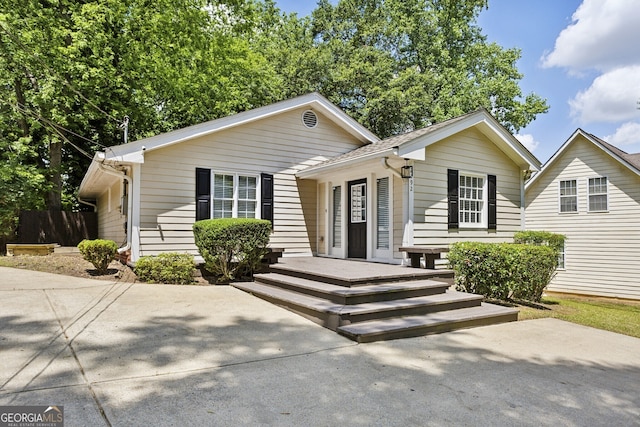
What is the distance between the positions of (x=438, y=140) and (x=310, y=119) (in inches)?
142

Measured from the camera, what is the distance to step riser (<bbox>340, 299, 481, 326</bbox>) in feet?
15.8

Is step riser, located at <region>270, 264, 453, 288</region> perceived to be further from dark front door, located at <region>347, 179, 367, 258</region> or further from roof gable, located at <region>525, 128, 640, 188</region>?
roof gable, located at <region>525, 128, 640, 188</region>

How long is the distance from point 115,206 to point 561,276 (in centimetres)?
1550

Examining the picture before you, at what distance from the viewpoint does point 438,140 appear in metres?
8.37

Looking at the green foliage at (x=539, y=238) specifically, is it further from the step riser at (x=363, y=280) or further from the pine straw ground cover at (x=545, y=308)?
the step riser at (x=363, y=280)

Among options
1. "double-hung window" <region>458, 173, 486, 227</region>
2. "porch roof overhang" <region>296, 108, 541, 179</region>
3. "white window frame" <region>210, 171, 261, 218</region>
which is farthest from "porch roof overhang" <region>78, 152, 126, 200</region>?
"double-hung window" <region>458, 173, 486, 227</region>

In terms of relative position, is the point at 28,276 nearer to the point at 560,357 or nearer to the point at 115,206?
the point at 115,206

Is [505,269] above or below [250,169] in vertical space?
below

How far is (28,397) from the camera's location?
2.65m

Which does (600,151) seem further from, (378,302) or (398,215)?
(378,302)

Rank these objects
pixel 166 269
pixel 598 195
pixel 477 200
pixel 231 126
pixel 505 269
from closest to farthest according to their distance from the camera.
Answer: pixel 505 269, pixel 166 269, pixel 231 126, pixel 477 200, pixel 598 195

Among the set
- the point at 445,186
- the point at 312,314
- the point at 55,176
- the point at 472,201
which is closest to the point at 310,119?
the point at 445,186

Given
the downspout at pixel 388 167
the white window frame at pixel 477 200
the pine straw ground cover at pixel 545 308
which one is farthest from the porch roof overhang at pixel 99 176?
the white window frame at pixel 477 200

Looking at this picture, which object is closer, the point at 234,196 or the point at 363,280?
the point at 363,280
